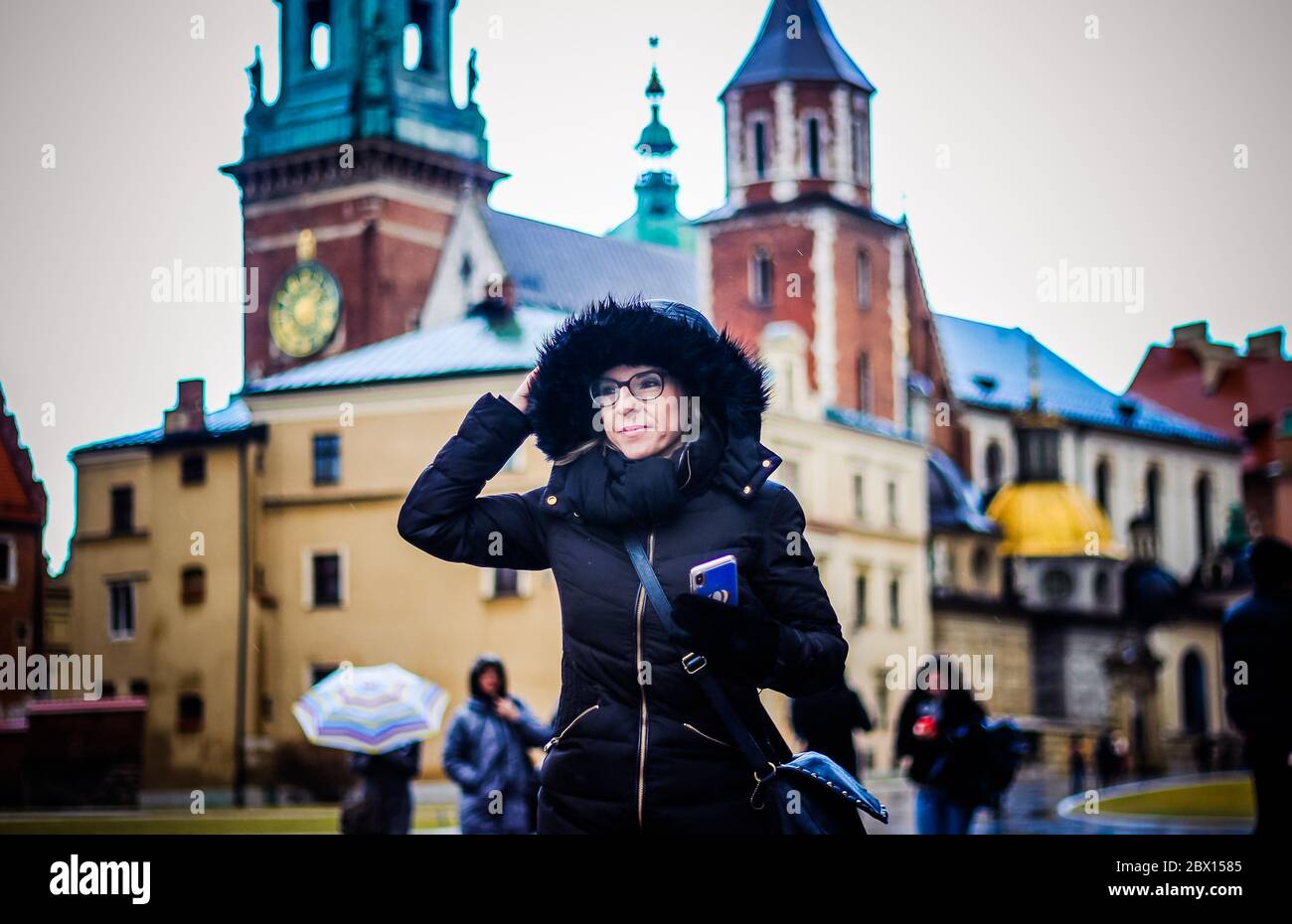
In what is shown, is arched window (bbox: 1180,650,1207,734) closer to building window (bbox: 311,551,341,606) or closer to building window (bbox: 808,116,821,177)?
building window (bbox: 808,116,821,177)

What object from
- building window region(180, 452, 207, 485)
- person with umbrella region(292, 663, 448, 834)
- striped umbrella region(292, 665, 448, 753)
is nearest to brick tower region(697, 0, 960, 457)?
building window region(180, 452, 207, 485)

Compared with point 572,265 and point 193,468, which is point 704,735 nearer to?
point 193,468

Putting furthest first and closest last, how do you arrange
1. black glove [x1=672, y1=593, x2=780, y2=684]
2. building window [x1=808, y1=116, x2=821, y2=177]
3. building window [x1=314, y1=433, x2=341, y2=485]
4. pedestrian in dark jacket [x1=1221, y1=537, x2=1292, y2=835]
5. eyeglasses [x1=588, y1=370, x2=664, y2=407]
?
building window [x1=808, y1=116, x2=821, y2=177], building window [x1=314, y1=433, x2=341, y2=485], pedestrian in dark jacket [x1=1221, y1=537, x2=1292, y2=835], eyeglasses [x1=588, y1=370, x2=664, y2=407], black glove [x1=672, y1=593, x2=780, y2=684]

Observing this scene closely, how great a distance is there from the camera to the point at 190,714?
150 feet

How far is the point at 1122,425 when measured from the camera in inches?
3447

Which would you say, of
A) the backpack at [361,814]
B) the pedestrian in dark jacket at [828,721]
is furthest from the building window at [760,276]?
the pedestrian in dark jacket at [828,721]

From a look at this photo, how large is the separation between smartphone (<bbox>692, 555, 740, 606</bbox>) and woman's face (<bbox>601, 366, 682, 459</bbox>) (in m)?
0.37

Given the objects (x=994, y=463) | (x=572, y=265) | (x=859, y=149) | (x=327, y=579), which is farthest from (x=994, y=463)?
(x=327, y=579)

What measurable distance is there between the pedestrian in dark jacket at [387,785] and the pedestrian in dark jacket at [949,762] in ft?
9.55

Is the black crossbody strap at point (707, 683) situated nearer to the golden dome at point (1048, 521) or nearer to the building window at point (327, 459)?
the building window at point (327, 459)

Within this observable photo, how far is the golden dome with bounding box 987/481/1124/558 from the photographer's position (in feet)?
255

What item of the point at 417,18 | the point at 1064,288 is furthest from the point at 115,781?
the point at 1064,288

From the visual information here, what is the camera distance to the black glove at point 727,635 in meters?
4.98
